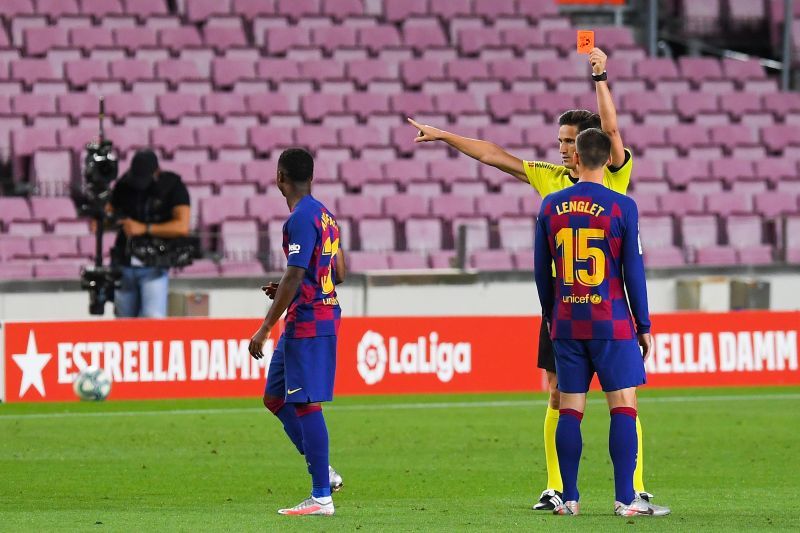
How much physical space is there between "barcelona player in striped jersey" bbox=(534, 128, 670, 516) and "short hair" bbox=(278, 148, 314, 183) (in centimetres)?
116

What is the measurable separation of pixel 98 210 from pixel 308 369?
8.23m

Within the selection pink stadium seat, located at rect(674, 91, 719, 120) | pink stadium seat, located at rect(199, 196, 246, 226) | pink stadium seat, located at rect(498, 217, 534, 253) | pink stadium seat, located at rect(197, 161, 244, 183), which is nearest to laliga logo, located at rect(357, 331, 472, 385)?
pink stadium seat, located at rect(498, 217, 534, 253)

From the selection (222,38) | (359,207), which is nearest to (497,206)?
(359,207)

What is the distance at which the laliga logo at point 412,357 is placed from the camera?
16.2 meters

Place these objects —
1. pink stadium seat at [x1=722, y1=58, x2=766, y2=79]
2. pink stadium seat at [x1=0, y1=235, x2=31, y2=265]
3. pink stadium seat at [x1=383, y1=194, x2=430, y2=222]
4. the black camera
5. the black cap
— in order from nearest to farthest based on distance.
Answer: the black cap → the black camera → pink stadium seat at [x1=0, y1=235, x2=31, y2=265] → pink stadium seat at [x1=383, y1=194, x2=430, y2=222] → pink stadium seat at [x1=722, y1=58, x2=766, y2=79]

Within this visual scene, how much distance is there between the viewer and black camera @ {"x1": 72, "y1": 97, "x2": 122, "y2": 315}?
15523 mm

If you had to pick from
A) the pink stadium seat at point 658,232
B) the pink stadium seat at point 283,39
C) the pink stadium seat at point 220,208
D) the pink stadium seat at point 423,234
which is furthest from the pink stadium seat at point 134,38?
the pink stadium seat at point 658,232

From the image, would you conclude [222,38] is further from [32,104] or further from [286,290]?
[286,290]

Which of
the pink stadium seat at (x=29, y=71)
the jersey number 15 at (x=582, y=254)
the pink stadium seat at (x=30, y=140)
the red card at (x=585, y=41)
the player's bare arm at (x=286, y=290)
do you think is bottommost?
the player's bare arm at (x=286, y=290)

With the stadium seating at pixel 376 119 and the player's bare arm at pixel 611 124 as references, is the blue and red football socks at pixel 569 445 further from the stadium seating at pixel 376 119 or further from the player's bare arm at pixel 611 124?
the stadium seating at pixel 376 119

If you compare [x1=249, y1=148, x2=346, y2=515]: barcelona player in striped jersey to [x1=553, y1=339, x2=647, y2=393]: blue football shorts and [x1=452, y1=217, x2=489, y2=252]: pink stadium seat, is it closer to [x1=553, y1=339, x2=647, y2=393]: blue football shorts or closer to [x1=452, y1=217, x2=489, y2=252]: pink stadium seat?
[x1=553, y1=339, x2=647, y2=393]: blue football shorts

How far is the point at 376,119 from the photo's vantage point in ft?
77.2

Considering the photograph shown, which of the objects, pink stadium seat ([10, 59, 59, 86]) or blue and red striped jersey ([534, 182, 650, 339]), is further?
pink stadium seat ([10, 59, 59, 86])

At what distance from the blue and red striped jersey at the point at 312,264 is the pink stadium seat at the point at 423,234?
39.8 ft
